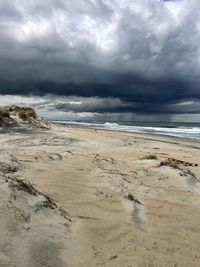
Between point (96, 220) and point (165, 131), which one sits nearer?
point (96, 220)

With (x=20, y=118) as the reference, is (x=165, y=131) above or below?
below

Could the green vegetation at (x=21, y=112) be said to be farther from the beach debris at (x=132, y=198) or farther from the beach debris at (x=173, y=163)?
the beach debris at (x=132, y=198)

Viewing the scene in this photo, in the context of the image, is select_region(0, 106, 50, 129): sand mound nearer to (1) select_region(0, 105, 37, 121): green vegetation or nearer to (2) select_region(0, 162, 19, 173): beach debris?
(1) select_region(0, 105, 37, 121): green vegetation

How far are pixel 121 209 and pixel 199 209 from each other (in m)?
1.58

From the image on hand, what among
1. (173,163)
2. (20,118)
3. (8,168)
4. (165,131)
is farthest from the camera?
(165,131)

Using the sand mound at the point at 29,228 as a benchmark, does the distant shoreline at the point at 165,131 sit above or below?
below

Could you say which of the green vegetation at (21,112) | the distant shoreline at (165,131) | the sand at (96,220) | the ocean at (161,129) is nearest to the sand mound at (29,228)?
the sand at (96,220)

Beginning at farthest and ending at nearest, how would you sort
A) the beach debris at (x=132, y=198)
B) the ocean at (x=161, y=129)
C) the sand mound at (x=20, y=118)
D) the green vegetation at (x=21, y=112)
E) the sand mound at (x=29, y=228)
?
the ocean at (x=161, y=129) < the green vegetation at (x=21, y=112) < the sand mound at (x=20, y=118) < the beach debris at (x=132, y=198) < the sand mound at (x=29, y=228)

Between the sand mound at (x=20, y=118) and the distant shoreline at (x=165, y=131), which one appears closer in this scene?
the sand mound at (x=20, y=118)

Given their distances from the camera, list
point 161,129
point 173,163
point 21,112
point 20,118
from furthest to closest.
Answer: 1. point 161,129
2. point 21,112
3. point 20,118
4. point 173,163

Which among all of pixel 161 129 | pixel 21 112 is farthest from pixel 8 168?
pixel 161 129

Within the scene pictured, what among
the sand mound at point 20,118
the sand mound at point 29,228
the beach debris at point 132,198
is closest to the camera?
the sand mound at point 29,228

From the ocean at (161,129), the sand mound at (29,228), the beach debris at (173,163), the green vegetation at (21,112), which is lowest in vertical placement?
the ocean at (161,129)

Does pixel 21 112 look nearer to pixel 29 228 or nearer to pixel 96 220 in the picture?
pixel 96 220
